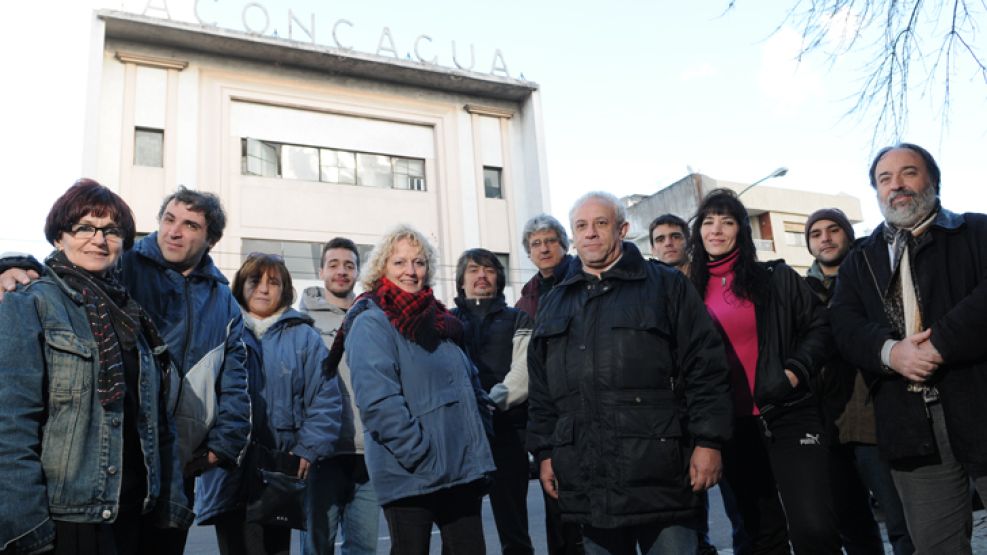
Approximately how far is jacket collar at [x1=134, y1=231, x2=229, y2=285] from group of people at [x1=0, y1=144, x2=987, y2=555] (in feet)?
0.04

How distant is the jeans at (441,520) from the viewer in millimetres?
3100

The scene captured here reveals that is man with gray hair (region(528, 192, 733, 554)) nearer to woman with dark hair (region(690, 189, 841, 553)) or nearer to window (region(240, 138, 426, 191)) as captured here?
woman with dark hair (region(690, 189, 841, 553))

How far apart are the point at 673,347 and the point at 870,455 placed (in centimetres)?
163

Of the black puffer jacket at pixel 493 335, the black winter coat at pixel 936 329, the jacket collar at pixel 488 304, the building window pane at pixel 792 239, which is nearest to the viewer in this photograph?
the black winter coat at pixel 936 329

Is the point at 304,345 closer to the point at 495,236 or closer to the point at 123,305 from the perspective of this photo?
the point at 123,305

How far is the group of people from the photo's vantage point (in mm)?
2346

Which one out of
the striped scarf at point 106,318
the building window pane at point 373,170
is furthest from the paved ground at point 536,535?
the building window pane at point 373,170

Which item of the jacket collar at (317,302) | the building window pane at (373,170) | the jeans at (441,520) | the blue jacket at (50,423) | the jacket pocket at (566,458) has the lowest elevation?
the jeans at (441,520)

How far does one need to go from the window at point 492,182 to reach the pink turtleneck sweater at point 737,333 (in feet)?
63.0

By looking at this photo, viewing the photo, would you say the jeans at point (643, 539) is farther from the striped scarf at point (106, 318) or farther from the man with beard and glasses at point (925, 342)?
the striped scarf at point (106, 318)

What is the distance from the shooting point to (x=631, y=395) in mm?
2926

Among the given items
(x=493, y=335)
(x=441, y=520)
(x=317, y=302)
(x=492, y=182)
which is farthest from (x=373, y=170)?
(x=441, y=520)

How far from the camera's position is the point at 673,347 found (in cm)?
312

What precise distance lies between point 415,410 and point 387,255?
2.85 ft
